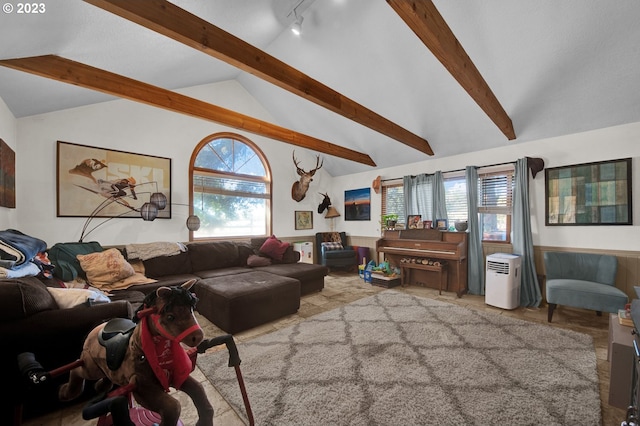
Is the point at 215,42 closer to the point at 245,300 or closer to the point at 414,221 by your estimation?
the point at 245,300

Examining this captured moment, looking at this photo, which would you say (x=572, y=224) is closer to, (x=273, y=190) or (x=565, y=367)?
(x=565, y=367)

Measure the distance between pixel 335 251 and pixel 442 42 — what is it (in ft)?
14.1

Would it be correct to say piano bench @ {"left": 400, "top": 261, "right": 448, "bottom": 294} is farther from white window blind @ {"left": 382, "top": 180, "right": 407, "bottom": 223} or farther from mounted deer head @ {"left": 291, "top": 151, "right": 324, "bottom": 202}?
mounted deer head @ {"left": 291, "top": 151, "right": 324, "bottom": 202}

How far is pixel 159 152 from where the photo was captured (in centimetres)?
409

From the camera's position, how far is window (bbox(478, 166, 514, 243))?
158 inches

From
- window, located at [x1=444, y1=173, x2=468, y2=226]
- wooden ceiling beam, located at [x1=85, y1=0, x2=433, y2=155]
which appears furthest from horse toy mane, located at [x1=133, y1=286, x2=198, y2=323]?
window, located at [x1=444, y1=173, x2=468, y2=226]

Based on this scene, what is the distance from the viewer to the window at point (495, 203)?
13.1ft

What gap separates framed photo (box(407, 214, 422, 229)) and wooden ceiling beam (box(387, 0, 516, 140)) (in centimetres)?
218

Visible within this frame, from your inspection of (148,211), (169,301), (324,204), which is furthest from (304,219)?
(169,301)

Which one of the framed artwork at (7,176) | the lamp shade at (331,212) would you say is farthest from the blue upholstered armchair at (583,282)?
the framed artwork at (7,176)

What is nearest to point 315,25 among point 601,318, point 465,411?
point 465,411

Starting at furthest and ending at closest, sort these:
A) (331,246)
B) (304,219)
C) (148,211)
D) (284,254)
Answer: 1. (304,219)
2. (331,246)
3. (284,254)
4. (148,211)

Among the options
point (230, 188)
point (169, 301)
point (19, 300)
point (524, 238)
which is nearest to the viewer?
point (169, 301)

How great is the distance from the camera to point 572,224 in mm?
3436
